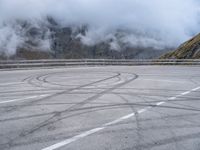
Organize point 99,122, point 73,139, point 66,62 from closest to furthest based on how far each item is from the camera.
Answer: point 73,139 → point 99,122 → point 66,62

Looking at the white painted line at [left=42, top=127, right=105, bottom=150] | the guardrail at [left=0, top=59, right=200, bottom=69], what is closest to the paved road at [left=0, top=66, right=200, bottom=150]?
the white painted line at [left=42, top=127, right=105, bottom=150]

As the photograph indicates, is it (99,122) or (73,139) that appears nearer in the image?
(73,139)

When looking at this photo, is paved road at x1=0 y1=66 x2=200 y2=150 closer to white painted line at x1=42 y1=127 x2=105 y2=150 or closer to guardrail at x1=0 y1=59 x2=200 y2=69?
white painted line at x1=42 y1=127 x2=105 y2=150

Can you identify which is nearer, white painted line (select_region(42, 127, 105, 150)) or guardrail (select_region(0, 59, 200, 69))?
white painted line (select_region(42, 127, 105, 150))

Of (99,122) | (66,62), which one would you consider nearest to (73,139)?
(99,122)

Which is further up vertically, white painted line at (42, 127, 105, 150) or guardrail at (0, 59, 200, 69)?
white painted line at (42, 127, 105, 150)

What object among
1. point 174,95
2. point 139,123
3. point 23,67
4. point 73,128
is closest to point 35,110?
point 73,128

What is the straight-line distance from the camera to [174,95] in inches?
418

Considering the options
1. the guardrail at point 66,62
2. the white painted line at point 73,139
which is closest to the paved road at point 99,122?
the white painted line at point 73,139

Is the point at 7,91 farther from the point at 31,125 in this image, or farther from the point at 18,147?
the point at 18,147

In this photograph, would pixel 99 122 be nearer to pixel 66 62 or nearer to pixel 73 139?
pixel 73 139

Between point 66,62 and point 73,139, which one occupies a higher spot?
point 73,139

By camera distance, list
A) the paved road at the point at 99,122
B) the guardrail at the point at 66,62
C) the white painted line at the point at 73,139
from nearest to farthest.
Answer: the white painted line at the point at 73,139 → the paved road at the point at 99,122 → the guardrail at the point at 66,62

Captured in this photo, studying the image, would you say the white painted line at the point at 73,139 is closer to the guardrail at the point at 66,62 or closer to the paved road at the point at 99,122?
the paved road at the point at 99,122
